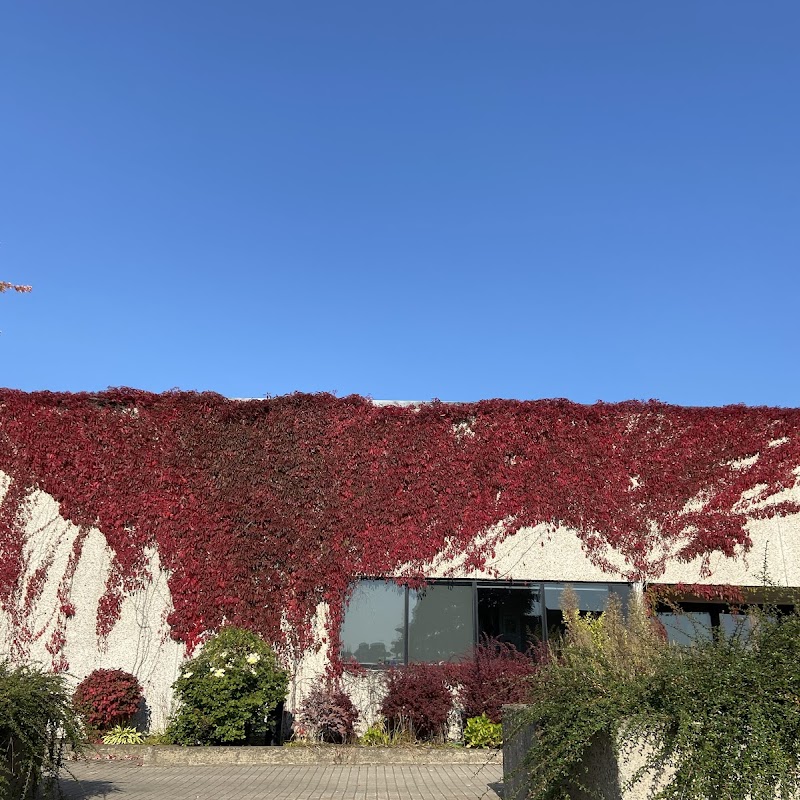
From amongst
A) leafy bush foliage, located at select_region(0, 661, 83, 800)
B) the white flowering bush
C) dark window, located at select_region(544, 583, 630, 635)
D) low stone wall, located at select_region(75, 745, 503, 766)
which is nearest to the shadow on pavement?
leafy bush foliage, located at select_region(0, 661, 83, 800)

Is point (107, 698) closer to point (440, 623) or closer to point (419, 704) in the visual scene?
point (419, 704)

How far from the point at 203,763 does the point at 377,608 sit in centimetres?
358

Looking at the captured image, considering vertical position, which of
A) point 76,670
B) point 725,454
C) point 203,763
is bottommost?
point 203,763

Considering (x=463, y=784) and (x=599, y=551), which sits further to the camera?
(x=599, y=551)

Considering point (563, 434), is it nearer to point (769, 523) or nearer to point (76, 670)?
point (769, 523)

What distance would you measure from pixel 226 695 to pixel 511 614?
4.73 metres

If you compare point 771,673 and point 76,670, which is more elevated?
point 771,673

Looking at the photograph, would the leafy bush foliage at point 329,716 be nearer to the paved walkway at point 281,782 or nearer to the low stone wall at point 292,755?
the low stone wall at point 292,755

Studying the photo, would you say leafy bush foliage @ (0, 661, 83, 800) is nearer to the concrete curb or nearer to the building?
the concrete curb

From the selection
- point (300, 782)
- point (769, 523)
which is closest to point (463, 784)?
point (300, 782)

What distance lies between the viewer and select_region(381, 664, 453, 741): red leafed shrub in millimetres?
10602

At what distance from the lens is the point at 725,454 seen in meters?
12.7

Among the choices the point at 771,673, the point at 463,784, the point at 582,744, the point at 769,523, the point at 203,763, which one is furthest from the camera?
the point at 769,523

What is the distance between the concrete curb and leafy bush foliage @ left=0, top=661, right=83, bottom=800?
340cm
